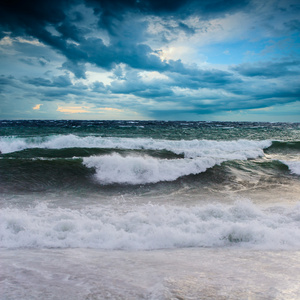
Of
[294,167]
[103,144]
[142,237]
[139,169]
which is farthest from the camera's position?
[103,144]

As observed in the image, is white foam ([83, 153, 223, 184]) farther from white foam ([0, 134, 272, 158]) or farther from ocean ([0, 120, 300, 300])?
white foam ([0, 134, 272, 158])

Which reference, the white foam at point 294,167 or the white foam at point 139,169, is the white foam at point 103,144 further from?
the white foam at point 139,169

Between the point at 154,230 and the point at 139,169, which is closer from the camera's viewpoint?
the point at 154,230

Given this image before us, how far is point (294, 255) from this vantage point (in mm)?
3865

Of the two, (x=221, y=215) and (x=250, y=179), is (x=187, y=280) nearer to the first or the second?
(x=221, y=215)

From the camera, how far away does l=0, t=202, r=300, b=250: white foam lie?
4.29 m

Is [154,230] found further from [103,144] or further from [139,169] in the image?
[103,144]

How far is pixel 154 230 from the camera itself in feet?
15.6

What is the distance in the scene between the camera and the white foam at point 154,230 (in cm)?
429

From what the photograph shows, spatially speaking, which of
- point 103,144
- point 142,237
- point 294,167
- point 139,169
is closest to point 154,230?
point 142,237

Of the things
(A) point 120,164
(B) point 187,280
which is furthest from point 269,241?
(A) point 120,164

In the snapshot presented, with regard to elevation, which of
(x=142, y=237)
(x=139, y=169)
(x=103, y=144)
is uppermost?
(x=103, y=144)

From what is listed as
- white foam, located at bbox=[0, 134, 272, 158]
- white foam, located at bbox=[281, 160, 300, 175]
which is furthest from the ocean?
white foam, located at bbox=[0, 134, 272, 158]

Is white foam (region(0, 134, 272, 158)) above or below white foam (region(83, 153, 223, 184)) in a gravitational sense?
above
